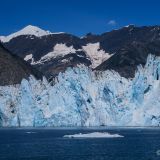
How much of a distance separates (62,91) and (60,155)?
50637mm

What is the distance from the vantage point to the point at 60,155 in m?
55.0

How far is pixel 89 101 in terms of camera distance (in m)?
104

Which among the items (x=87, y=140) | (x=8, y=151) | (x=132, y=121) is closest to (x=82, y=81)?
(x=132, y=121)

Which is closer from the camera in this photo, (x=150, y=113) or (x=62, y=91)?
(x=150, y=113)

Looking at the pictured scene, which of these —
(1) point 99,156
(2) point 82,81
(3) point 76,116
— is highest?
(2) point 82,81

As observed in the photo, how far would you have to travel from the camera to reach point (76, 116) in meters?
102

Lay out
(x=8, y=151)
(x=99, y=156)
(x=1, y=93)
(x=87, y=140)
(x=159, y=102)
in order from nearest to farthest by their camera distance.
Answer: (x=99, y=156) → (x=8, y=151) → (x=87, y=140) → (x=159, y=102) → (x=1, y=93)

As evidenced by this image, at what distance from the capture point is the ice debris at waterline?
99.6 metres

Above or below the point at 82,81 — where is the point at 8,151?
below

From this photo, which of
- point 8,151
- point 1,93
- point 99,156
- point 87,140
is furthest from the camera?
point 1,93

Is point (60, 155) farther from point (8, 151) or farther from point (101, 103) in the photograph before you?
point (101, 103)

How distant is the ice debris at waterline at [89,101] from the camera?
99625 mm

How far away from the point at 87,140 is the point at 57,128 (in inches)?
1212

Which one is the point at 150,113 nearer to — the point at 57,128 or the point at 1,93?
the point at 57,128
